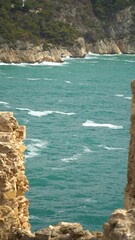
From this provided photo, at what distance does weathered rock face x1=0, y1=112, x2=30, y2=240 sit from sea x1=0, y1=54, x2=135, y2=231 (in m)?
23.3

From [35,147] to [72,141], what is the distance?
→ 6.97 metres

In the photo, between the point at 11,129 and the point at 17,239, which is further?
the point at 11,129

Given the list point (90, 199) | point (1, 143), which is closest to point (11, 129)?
point (1, 143)

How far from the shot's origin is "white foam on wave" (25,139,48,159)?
62156 millimetres

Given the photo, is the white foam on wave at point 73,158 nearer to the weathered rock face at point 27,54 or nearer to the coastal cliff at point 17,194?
the coastal cliff at point 17,194

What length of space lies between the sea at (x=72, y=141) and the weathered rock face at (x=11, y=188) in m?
23.3

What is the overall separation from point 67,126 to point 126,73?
277ft

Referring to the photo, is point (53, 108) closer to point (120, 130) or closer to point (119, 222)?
point (120, 130)

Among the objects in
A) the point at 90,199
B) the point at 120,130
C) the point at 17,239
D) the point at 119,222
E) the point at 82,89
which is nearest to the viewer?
the point at 119,222

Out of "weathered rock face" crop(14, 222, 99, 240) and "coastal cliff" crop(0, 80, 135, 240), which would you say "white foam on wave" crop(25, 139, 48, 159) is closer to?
"coastal cliff" crop(0, 80, 135, 240)

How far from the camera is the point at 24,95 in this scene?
11038cm

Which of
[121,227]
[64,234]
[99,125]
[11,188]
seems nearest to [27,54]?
[99,125]

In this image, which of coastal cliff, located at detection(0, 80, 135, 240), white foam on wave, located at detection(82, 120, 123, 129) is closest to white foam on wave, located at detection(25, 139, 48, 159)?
white foam on wave, located at detection(82, 120, 123, 129)

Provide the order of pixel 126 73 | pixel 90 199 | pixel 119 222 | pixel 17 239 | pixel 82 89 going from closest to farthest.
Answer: pixel 119 222 < pixel 17 239 < pixel 90 199 < pixel 82 89 < pixel 126 73
